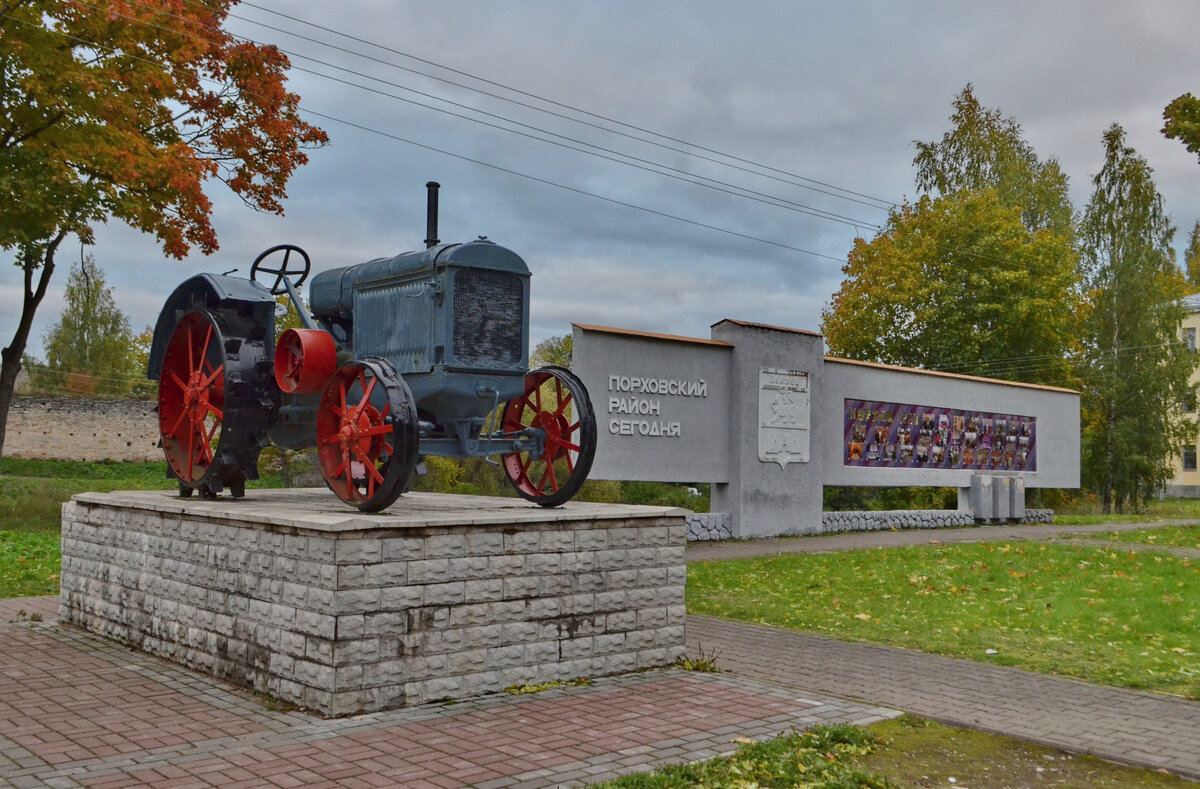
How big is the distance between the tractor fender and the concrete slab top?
115 centimetres

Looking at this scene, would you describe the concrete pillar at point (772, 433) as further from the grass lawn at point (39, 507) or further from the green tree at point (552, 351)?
the green tree at point (552, 351)

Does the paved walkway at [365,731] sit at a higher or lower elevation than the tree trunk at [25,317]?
lower

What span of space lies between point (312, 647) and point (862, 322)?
30.0 metres

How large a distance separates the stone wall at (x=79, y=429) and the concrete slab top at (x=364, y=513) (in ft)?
102

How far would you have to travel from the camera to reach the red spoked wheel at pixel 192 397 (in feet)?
26.9

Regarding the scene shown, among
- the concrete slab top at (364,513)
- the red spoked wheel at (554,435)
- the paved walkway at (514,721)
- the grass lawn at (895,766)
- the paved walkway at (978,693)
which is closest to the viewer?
the grass lawn at (895,766)

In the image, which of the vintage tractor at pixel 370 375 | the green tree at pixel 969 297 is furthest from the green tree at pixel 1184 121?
the green tree at pixel 969 297

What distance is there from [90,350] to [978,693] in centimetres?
5361

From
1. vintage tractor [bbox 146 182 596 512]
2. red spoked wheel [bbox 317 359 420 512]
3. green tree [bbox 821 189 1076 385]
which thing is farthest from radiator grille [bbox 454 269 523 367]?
green tree [bbox 821 189 1076 385]

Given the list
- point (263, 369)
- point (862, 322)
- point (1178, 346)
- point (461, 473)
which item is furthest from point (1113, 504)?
point (263, 369)

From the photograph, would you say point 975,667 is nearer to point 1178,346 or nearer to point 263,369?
point 263,369

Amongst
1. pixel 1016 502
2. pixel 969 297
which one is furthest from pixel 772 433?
pixel 969 297

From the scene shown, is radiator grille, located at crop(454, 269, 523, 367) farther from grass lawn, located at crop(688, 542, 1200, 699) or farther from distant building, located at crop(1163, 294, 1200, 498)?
distant building, located at crop(1163, 294, 1200, 498)

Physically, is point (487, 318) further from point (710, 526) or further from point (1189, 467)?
point (1189, 467)
